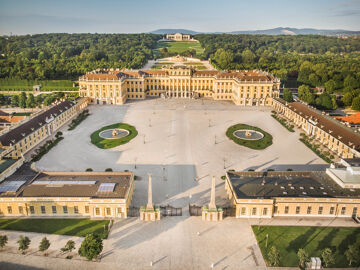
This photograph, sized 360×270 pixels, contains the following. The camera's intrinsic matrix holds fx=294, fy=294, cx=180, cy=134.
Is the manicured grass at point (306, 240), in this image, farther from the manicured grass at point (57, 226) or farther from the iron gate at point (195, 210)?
the manicured grass at point (57, 226)

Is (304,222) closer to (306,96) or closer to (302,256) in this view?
(302,256)

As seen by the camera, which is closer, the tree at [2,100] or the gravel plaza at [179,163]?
the gravel plaza at [179,163]

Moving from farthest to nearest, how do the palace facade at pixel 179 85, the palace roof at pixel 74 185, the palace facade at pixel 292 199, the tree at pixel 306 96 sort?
the palace facade at pixel 179 85, the tree at pixel 306 96, the palace roof at pixel 74 185, the palace facade at pixel 292 199

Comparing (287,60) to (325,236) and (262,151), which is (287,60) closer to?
(262,151)

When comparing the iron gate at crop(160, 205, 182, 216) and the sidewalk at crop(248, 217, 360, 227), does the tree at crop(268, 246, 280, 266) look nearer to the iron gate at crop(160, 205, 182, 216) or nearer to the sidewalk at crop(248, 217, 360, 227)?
the sidewalk at crop(248, 217, 360, 227)

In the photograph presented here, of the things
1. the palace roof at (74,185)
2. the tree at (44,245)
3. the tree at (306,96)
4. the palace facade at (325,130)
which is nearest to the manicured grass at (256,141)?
the palace facade at (325,130)

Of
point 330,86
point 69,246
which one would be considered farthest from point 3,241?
A: point 330,86
